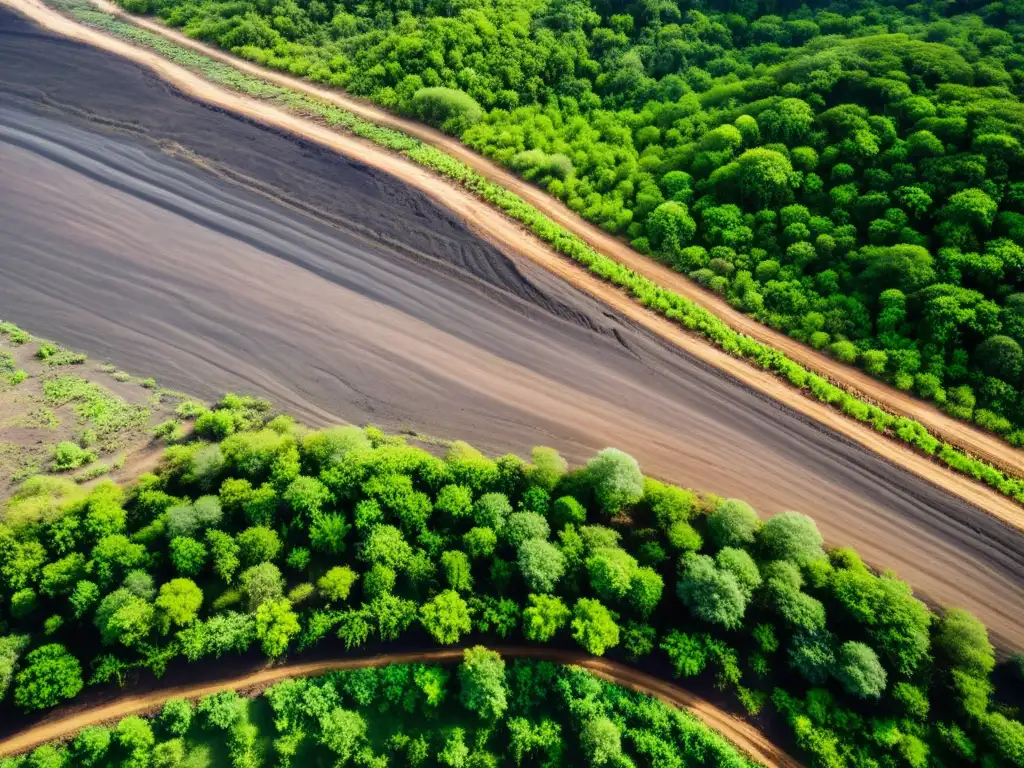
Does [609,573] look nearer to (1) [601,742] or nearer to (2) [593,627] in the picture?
(2) [593,627]

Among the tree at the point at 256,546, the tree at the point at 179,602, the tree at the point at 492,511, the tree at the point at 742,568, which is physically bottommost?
the tree at the point at 179,602

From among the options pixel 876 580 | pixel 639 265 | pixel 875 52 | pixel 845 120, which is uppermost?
pixel 875 52

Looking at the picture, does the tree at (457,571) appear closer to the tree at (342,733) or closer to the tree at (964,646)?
the tree at (342,733)

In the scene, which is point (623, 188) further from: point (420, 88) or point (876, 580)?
point (876, 580)

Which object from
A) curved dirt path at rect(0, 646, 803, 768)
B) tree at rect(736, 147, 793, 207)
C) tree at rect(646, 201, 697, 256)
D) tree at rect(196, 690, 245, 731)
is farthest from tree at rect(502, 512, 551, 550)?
tree at rect(736, 147, 793, 207)

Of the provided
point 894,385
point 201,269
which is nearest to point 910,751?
point 894,385

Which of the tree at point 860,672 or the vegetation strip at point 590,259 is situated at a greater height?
the vegetation strip at point 590,259

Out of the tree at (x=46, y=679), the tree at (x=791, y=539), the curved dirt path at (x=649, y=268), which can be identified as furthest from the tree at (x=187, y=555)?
the curved dirt path at (x=649, y=268)

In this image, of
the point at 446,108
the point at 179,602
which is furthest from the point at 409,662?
the point at 446,108
